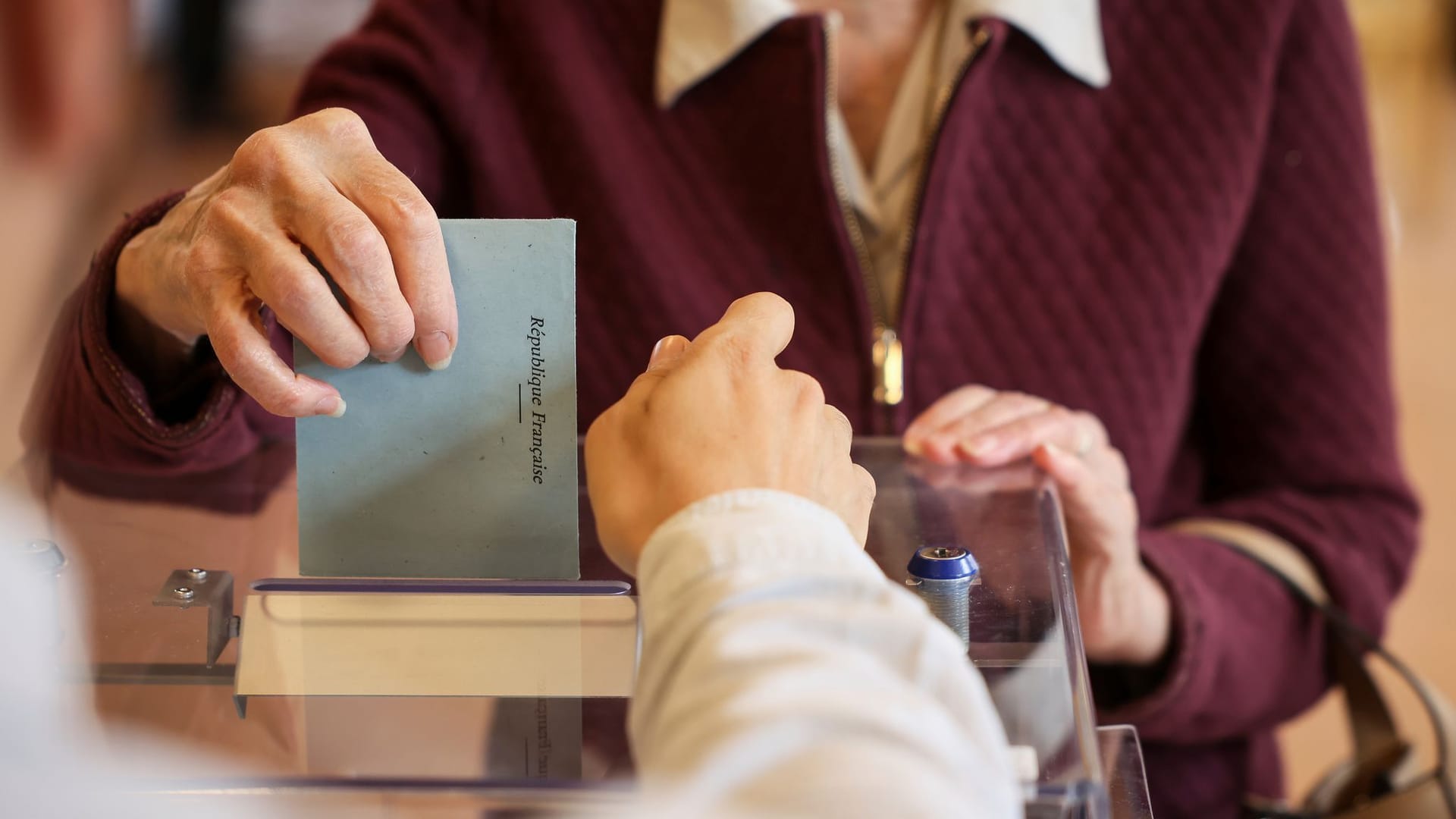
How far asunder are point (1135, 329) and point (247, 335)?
2.12 feet

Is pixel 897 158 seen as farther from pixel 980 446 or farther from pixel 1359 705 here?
pixel 1359 705

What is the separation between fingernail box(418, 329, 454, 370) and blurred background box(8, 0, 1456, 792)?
999 millimetres

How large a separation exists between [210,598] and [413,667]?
102 mm

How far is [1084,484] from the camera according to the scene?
772 mm

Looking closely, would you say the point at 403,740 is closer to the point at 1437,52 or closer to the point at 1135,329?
the point at 1135,329

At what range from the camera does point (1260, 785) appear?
101 cm

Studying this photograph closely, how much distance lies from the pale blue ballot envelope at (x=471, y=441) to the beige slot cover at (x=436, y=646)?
15 mm

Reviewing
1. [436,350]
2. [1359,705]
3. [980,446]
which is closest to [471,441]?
[436,350]

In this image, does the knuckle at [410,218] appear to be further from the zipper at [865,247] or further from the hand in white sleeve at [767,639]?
the zipper at [865,247]

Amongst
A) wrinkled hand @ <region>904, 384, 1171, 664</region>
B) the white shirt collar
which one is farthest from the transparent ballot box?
the white shirt collar

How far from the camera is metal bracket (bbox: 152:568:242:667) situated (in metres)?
0.54

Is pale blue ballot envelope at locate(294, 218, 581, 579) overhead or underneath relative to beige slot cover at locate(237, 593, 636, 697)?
overhead

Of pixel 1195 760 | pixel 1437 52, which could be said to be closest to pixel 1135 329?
pixel 1195 760

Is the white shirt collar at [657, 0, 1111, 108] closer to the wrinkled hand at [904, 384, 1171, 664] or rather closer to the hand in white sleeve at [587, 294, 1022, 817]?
the wrinkled hand at [904, 384, 1171, 664]
